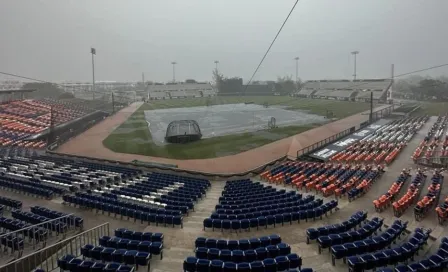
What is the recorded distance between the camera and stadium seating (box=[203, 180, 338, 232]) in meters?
14.4

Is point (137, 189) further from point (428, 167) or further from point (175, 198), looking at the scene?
point (428, 167)

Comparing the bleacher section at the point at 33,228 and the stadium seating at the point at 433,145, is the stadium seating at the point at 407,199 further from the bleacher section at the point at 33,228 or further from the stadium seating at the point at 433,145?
the bleacher section at the point at 33,228

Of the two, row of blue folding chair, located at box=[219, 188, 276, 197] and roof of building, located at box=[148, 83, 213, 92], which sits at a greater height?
roof of building, located at box=[148, 83, 213, 92]

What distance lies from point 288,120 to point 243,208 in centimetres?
5063

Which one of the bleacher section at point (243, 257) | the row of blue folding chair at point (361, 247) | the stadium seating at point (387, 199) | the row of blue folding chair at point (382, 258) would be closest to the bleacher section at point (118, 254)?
the bleacher section at point (243, 257)

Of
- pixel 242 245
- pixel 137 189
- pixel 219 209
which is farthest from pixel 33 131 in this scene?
pixel 242 245

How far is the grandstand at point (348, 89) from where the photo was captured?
9650 cm

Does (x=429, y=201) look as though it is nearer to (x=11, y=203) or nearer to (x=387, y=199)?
(x=387, y=199)

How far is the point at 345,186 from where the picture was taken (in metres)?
19.8

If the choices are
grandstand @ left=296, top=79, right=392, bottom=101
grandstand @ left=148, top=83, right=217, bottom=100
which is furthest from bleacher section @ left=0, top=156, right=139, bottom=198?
grandstand @ left=148, top=83, right=217, bottom=100

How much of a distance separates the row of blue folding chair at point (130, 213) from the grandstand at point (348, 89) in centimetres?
8768

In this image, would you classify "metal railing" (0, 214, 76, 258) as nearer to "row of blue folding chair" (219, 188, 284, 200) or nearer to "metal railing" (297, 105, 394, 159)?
"row of blue folding chair" (219, 188, 284, 200)

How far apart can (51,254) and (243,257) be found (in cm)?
633

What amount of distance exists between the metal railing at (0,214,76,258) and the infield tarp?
2497 centimetres
